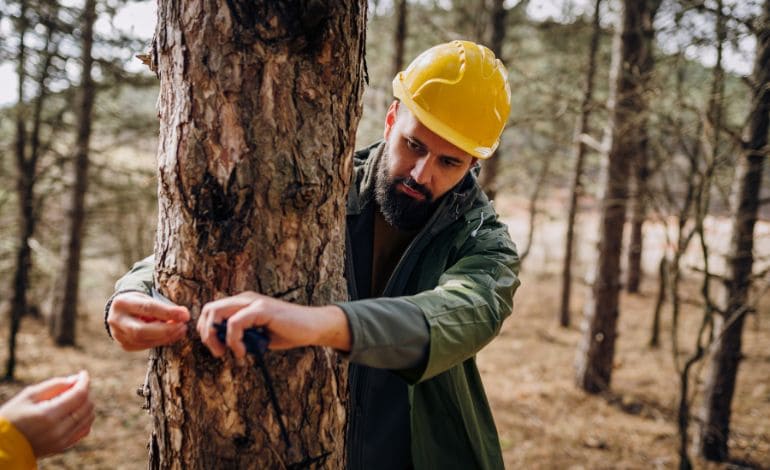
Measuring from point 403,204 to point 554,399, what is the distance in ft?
24.8

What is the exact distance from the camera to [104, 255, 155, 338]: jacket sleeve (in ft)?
5.21

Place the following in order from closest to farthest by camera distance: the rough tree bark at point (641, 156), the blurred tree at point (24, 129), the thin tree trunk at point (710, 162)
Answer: the thin tree trunk at point (710, 162), the rough tree bark at point (641, 156), the blurred tree at point (24, 129)

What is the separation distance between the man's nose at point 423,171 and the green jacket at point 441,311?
12 centimetres

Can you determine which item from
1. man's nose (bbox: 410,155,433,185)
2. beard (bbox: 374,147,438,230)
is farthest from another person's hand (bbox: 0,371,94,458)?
man's nose (bbox: 410,155,433,185)

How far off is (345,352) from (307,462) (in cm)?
55

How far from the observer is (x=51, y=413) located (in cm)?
136

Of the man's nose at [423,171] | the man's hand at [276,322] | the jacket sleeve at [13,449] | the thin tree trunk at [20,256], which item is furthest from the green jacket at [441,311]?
the thin tree trunk at [20,256]

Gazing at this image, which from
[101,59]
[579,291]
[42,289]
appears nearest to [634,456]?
[101,59]

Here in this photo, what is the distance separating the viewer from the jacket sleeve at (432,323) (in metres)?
1.32

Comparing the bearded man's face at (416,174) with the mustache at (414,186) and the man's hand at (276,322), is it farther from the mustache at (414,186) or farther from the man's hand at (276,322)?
the man's hand at (276,322)

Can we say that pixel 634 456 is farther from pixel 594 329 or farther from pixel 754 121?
pixel 754 121

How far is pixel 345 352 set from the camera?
1319 mm

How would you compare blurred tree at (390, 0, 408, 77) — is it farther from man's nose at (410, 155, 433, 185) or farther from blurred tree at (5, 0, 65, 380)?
man's nose at (410, 155, 433, 185)

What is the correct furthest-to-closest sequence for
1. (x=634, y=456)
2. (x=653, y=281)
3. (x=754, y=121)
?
(x=653, y=281) < (x=634, y=456) < (x=754, y=121)
